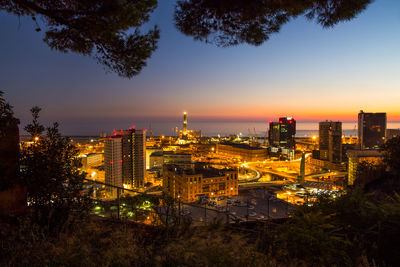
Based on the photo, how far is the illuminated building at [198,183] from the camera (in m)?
14.8

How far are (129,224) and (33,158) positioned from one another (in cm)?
125

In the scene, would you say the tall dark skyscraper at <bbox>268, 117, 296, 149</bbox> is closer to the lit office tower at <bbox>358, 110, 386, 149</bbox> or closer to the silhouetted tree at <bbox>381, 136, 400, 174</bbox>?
the lit office tower at <bbox>358, 110, 386, 149</bbox>

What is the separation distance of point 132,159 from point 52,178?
19.3 metres

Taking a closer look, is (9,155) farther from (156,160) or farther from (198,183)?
(156,160)

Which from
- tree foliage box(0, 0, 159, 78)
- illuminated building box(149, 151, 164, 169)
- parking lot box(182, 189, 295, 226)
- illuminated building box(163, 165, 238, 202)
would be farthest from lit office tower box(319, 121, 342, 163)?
tree foliage box(0, 0, 159, 78)

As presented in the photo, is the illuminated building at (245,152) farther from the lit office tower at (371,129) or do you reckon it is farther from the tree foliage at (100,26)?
the tree foliage at (100,26)

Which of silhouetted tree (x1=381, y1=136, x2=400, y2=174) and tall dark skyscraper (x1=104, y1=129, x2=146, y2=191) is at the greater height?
silhouetted tree (x1=381, y1=136, x2=400, y2=174)

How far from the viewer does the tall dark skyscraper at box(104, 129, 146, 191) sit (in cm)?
1898

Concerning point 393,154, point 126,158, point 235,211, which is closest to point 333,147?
point 126,158

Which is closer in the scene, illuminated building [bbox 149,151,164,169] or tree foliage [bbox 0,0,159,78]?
tree foliage [bbox 0,0,159,78]

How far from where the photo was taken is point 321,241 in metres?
1.80

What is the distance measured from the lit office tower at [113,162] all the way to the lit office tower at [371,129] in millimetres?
43500

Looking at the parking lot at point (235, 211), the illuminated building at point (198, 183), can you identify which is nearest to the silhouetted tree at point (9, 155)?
the parking lot at point (235, 211)

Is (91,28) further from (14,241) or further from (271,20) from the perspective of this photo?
(271,20)
